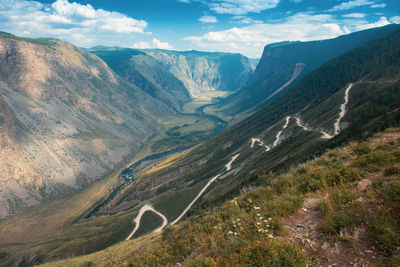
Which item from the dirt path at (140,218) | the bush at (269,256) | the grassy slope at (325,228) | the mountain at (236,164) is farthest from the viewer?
the dirt path at (140,218)

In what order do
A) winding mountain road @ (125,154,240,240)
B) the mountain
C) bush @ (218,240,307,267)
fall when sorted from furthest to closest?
winding mountain road @ (125,154,240,240)
the mountain
bush @ (218,240,307,267)

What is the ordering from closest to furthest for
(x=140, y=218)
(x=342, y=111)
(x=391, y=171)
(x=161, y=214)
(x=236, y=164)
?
1. (x=391, y=171)
2. (x=342, y=111)
3. (x=161, y=214)
4. (x=140, y=218)
5. (x=236, y=164)

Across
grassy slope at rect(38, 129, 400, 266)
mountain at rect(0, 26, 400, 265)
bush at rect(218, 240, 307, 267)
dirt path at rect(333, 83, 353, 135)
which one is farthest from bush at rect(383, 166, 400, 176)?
dirt path at rect(333, 83, 353, 135)

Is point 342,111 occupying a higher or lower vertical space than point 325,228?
lower

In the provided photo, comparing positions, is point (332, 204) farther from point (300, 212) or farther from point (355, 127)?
point (355, 127)

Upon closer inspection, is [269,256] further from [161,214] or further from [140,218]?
[140,218]

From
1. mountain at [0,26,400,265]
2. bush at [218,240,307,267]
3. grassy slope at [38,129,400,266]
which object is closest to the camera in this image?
bush at [218,240,307,267]

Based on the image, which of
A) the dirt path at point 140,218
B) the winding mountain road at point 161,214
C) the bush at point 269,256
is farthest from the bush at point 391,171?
the dirt path at point 140,218

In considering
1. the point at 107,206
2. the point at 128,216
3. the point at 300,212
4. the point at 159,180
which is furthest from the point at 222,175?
the point at 300,212

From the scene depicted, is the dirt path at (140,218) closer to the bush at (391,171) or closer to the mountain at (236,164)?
the mountain at (236,164)

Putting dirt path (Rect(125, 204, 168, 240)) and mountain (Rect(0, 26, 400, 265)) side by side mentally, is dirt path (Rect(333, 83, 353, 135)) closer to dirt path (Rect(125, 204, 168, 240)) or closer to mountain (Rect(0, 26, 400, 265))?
mountain (Rect(0, 26, 400, 265))

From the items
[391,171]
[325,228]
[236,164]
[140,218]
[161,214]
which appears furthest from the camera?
[236,164]

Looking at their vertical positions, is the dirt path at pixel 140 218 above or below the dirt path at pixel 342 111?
below

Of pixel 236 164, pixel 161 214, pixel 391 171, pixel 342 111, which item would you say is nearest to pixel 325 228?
pixel 391 171
